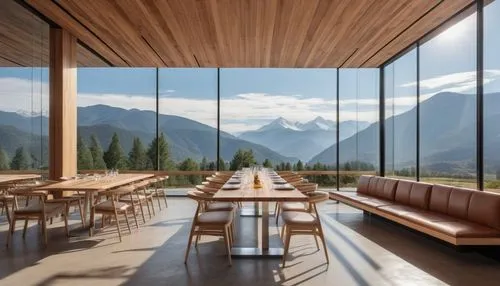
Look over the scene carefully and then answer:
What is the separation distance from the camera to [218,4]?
17.5 feet

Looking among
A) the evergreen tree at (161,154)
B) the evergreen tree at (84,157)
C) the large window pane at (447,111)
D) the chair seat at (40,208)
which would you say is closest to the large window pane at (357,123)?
the large window pane at (447,111)

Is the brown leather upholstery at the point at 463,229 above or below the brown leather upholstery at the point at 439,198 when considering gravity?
below

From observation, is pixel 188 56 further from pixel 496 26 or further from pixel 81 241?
pixel 496 26

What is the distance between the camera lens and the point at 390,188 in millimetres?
6559

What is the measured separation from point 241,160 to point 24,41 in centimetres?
548

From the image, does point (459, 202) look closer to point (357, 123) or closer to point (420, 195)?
point (420, 195)

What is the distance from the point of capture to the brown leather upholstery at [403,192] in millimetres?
6000

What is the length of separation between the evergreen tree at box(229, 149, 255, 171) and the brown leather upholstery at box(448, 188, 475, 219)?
5.79 metres

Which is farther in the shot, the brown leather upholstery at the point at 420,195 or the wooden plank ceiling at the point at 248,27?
the brown leather upholstery at the point at 420,195

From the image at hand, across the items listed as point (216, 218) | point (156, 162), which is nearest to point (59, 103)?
point (156, 162)

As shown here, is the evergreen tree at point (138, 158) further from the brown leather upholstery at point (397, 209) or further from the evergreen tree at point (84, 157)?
the brown leather upholstery at point (397, 209)

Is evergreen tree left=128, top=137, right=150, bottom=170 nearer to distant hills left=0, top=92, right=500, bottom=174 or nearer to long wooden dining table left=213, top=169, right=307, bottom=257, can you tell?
distant hills left=0, top=92, right=500, bottom=174

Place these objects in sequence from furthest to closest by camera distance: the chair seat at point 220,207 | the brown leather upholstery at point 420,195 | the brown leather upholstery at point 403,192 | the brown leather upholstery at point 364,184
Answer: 1. the brown leather upholstery at point 364,184
2. the brown leather upholstery at point 403,192
3. the brown leather upholstery at point 420,195
4. the chair seat at point 220,207

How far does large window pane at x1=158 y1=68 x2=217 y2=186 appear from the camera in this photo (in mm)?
9625
